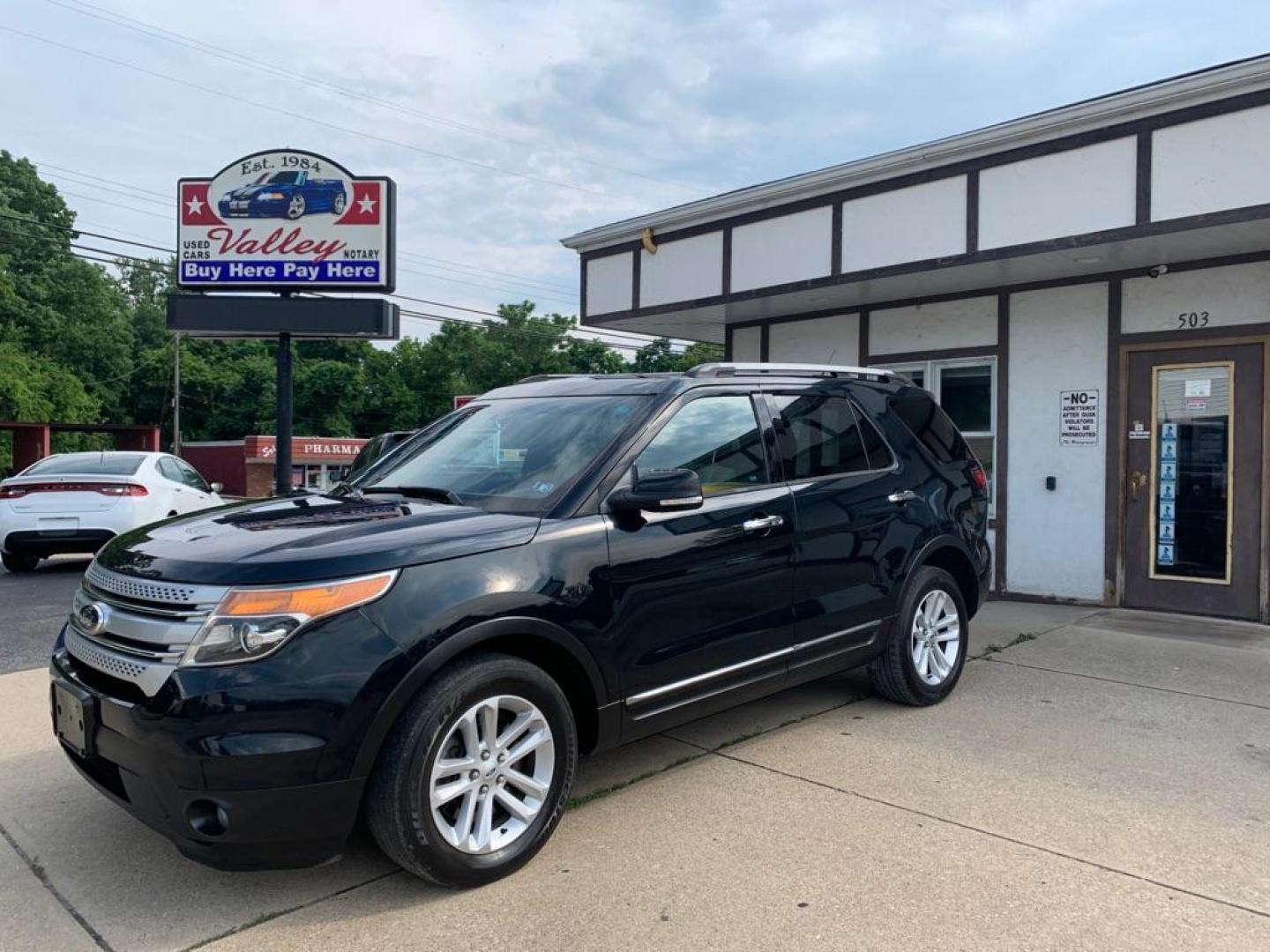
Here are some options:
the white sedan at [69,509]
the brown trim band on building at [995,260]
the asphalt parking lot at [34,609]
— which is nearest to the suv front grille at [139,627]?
the asphalt parking lot at [34,609]

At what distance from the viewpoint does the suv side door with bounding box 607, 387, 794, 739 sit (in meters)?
3.64

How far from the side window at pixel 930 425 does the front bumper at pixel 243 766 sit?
147 inches

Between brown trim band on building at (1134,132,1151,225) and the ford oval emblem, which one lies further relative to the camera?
brown trim band on building at (1134,132,1151,225)

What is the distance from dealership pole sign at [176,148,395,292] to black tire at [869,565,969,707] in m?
9.77

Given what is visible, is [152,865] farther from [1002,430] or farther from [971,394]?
[971,394]

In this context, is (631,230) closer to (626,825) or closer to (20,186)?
(626,825)

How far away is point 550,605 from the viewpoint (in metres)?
3.32

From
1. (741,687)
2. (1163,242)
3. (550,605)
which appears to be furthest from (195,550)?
(1163,242)

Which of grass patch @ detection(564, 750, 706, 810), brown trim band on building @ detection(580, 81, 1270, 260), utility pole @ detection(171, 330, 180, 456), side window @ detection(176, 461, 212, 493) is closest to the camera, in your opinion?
grass patch @ detection(564, 750, 706, 810)

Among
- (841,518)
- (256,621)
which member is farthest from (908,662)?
(256,621)

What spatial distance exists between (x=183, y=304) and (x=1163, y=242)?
1097 cm

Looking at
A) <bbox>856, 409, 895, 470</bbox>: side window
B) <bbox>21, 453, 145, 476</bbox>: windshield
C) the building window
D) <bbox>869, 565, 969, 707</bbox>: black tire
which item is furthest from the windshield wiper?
<bbox>21, 453, 145, 476</bbox>: windshield

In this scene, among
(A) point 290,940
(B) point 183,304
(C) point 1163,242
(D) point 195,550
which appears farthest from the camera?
(B) point 183,304

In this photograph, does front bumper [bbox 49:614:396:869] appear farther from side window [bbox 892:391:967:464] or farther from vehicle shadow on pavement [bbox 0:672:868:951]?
side window [bbox 892:391:967:464]
